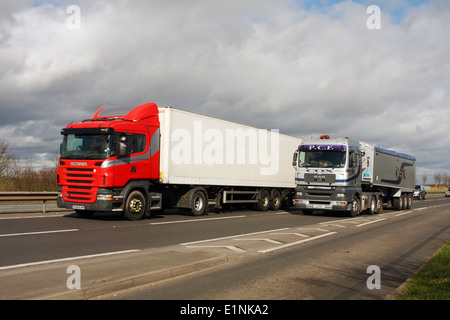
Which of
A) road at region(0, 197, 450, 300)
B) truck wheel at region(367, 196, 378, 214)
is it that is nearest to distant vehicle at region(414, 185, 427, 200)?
truck wheel at region(367, 196, 378, 214)

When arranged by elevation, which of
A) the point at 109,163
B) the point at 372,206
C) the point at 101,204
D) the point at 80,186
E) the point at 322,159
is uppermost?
the point at 322,159

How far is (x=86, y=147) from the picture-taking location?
14.4 metres

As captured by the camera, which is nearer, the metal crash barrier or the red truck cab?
the red truck cab

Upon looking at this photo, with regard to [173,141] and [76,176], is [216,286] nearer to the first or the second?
[76,176]

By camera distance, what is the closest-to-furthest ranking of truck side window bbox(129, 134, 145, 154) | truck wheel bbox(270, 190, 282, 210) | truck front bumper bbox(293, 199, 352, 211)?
truck side window bbox(129, 134, 145, 154)
truck front bumper bbox(293, 199, 352, 211)
truck wheel bbox(270, 190, 282, 210)

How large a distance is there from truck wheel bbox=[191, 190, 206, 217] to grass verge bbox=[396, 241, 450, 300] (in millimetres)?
10596

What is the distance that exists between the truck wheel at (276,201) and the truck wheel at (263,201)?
60 cm

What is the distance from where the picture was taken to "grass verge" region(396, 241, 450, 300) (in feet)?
19.5

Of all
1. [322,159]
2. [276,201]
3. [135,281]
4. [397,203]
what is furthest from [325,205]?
[135,281]

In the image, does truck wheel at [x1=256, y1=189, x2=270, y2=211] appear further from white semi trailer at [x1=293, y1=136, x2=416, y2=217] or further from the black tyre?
the black tyre

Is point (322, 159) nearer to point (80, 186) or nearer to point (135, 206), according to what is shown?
point (135, 206)

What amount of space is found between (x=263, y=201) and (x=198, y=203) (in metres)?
5.75

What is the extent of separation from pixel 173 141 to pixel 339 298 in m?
11.4

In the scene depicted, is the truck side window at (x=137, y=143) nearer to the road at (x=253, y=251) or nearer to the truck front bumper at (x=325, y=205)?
the road at (x=253, y=251)
